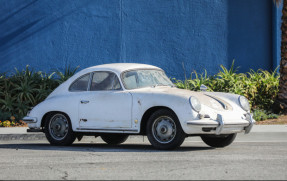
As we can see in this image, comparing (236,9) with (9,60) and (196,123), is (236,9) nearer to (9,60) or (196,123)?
(9,60)

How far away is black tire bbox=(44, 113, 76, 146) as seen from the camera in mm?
11211

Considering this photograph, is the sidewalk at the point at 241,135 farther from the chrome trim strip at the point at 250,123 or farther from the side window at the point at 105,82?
the side window at the point at 105,82

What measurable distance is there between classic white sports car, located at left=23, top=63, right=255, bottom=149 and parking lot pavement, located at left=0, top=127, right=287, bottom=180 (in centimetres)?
30

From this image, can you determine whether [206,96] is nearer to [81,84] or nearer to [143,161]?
[143,161]

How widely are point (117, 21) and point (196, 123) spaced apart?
33.3 feet

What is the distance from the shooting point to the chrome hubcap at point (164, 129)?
10.0 meters

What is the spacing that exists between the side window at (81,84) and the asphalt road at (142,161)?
1116 millimetres

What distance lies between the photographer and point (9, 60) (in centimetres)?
1911

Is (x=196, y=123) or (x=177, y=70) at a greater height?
(x=177, y=70)

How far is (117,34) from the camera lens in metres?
19.3

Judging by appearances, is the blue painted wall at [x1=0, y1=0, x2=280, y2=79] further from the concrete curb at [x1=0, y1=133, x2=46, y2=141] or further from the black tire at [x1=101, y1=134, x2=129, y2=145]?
the black tire at [x1=101, y1=134, x2=129, y2=145]

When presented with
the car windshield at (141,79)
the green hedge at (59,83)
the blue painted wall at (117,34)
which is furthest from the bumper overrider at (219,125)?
the blue painted wall at (117,34)

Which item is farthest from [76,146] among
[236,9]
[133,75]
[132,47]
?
[236,9]

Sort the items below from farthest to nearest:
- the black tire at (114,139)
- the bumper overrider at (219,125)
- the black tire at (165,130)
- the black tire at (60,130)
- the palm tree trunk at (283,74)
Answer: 1. the palm tree trunk at (283,74)
2. the black tire at (114,139)
3. the black tire at (60,130)
4. the black tire at (165,130)
5. the bumper overrider at (219,125)
